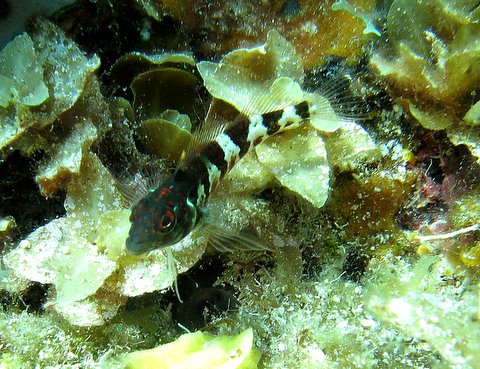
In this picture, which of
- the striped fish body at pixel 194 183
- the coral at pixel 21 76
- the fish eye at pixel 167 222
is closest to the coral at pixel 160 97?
the striped fish body at pixel 194 183

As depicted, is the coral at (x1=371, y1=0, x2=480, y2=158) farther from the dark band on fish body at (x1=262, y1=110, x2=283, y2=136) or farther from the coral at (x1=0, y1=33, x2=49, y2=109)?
the coral at (x1=0, y1=33, x2=49, y2=109)

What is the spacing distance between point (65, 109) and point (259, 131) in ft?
4.48

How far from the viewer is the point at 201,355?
2.24 m

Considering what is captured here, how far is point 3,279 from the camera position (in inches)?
111

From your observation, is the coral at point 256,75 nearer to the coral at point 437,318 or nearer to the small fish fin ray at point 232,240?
the small fish fin ray at point 232,240

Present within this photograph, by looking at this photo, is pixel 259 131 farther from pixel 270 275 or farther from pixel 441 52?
pixel 441 52

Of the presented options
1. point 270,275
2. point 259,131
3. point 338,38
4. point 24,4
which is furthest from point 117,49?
point 270,275

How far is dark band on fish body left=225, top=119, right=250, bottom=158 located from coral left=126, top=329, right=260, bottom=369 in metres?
1.28

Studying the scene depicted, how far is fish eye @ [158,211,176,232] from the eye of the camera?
7.42ft

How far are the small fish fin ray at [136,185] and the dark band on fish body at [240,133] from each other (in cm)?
62

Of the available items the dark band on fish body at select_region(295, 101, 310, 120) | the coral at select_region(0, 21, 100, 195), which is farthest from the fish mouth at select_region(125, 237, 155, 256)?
the dark band on fish body at select_region(295, 101, 310, 120)

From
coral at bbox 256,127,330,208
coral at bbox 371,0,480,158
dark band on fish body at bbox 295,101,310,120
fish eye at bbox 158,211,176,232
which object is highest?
coral at bbox 371,0,480,158

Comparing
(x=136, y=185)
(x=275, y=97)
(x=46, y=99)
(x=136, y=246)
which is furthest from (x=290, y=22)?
(x=136, y=246)

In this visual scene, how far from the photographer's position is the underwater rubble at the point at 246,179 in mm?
2534
